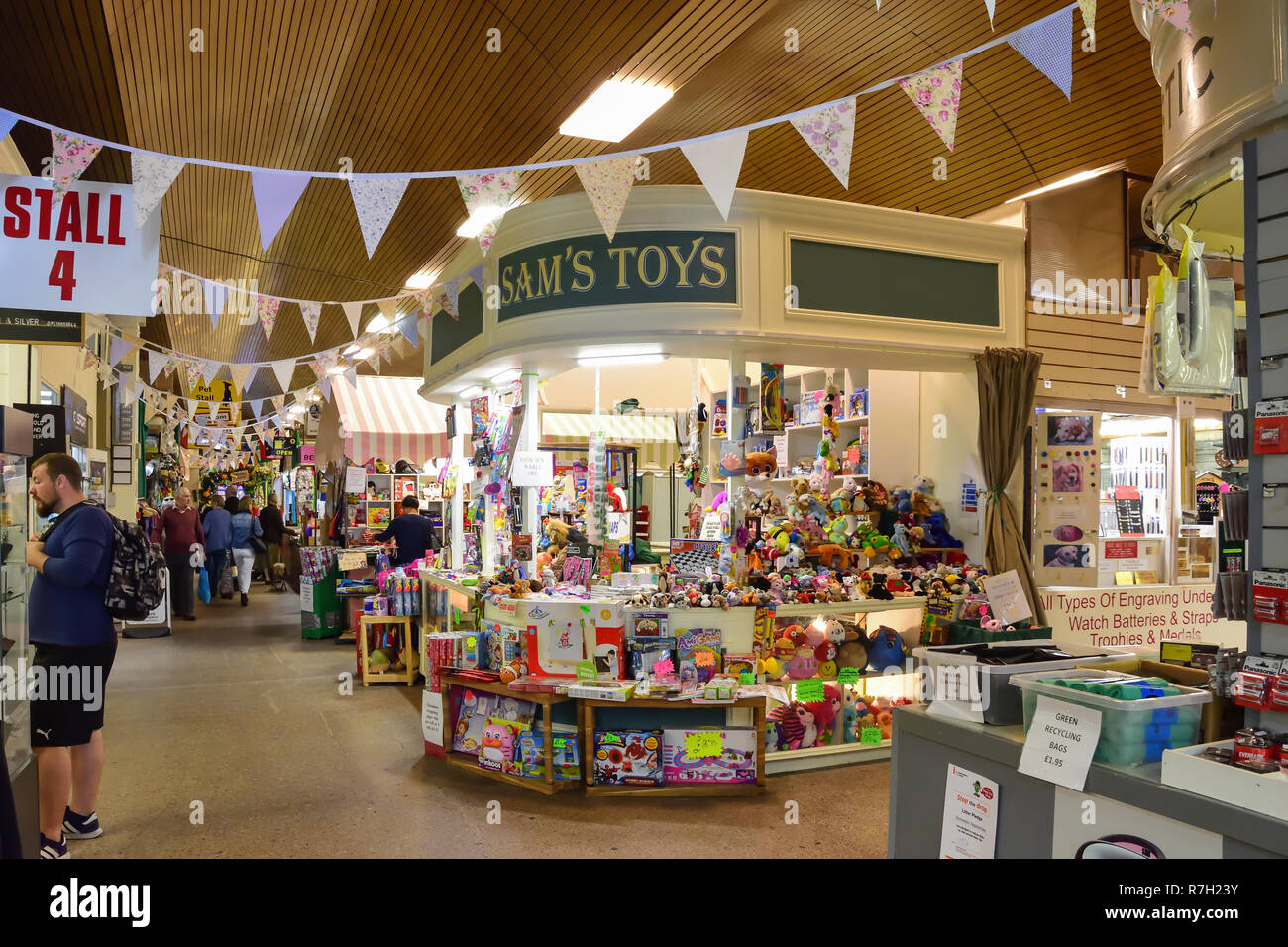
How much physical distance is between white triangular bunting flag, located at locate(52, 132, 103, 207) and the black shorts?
195 centimetres

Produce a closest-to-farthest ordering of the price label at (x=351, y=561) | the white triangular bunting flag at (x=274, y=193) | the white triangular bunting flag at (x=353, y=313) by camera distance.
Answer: the white triangular bunting flag at (x=274, y=193)
the white triangular bunting flag at (x=353, y=313)
the price label at (x=351, y=561)

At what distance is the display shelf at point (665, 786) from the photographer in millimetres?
4754

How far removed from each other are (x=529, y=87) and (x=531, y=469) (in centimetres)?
261

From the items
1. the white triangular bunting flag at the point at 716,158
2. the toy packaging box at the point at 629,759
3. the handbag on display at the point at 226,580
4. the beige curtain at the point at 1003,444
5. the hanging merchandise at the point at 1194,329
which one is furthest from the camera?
the handbag on display at the point at 226,580

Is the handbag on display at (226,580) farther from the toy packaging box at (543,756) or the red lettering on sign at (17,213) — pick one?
the red lettering on sign at (17,213)

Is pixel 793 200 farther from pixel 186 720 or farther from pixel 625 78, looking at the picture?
pixel 186 720

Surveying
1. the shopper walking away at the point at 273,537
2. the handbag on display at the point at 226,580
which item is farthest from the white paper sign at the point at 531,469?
the shopper walking away at the point at 273,537

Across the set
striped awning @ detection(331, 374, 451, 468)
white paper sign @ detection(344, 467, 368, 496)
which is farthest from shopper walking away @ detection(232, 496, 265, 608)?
striped awning @ detection(331, 374, 451, 468)

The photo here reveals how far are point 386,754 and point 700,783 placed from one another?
2080 mm

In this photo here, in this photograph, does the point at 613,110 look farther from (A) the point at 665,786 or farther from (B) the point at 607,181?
(A) the point at 665,786

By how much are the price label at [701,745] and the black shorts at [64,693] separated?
2.94 m

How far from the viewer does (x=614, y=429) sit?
1086cm
